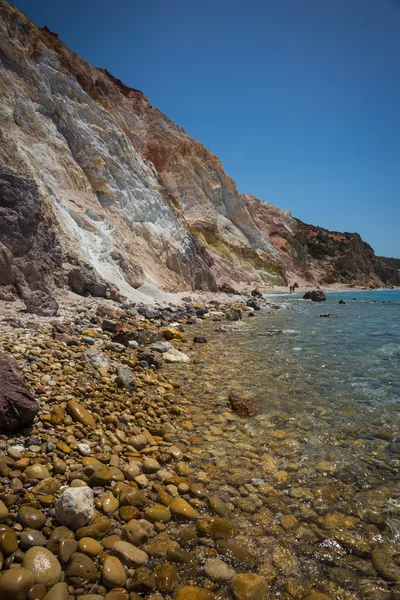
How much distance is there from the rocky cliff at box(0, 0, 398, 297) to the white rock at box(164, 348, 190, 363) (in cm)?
564

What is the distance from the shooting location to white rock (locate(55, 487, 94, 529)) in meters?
2.85

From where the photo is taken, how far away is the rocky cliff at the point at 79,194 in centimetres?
1184

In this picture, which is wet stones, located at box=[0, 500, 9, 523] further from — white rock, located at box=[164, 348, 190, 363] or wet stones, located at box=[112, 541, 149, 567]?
white rock, located at box=[164, 348, 190, 363]

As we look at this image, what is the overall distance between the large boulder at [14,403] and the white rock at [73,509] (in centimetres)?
130

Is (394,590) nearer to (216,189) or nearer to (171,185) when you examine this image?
(171,185)

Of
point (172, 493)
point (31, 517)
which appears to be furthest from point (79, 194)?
point (31, 517)

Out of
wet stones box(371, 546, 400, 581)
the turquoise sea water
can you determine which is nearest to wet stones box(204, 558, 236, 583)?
wet stones box(371, 546, 400, 581)

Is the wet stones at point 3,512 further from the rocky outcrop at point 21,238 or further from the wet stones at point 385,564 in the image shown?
the rocky outcrop at point 21,238

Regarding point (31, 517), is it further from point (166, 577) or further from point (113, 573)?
point (166, 577)

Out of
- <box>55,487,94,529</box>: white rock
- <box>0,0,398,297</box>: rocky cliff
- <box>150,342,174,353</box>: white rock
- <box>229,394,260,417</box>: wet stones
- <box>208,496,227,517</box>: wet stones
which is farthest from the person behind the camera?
<box>0,0,398,297</box>: rocky cliff

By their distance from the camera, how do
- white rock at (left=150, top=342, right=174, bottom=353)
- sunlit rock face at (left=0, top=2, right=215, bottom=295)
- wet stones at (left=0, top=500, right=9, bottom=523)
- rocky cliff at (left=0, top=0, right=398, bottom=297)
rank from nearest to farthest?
1. wet stones at (left=0, top=500, right=9, bottom=523)
2. white rock at (left=150, top=342, right=174, bottom=353)
3. rocky cliff at (left=0, top=0, right=398, bottom=297)
4. sunlit rock face at (left=0, top=2, right=215, bottom=295)

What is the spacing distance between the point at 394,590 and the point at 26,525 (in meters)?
2.97

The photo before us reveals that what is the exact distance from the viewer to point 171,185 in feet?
176

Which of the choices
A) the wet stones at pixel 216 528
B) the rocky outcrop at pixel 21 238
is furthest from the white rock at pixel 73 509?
the rocky outcrop at pixel 21 238
